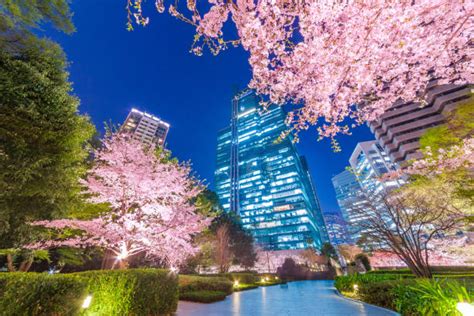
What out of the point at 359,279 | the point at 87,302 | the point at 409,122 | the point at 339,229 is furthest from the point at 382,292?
the point at 409,122

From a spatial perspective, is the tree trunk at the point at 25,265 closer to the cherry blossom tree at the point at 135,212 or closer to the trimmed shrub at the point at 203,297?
the cherry blossom tree at the point at 135,212

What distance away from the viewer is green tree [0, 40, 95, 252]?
5.96 meters

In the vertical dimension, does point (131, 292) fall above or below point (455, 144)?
below

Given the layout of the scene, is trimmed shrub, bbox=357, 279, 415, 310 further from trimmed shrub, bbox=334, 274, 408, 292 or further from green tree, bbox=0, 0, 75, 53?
green tree, bbox=0, 0, 75, 53

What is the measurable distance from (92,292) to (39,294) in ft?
4.25

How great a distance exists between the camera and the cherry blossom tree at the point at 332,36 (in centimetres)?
382

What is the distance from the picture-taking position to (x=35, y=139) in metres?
6.45

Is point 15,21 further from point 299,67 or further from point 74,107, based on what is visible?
point 299,67

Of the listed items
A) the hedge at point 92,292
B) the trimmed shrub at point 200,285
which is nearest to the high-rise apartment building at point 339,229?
the trimmed shrub at point 200,285

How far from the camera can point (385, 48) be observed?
478cm

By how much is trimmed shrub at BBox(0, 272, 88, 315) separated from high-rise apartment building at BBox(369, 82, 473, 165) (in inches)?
2275

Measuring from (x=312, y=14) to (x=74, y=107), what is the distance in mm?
8941

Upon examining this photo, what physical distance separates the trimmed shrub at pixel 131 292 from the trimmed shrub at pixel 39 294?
58cm

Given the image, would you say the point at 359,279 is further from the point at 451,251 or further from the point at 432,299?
the point at 451,251
